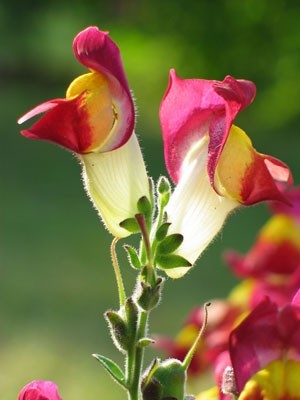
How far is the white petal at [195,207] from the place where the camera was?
0.66 meters

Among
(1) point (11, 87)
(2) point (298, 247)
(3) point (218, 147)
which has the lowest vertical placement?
(1) point (11, 87)

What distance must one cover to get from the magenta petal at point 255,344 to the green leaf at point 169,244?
0.09 m

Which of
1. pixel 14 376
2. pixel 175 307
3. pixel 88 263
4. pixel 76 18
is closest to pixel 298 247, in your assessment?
pixel 14 376

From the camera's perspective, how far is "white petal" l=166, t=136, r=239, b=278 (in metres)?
0.66

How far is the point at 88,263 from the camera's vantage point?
4.73m

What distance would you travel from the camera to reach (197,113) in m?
0.64

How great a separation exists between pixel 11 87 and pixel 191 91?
28.2ft

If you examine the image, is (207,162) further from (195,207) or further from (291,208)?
(291,208)

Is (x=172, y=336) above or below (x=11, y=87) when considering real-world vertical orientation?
above

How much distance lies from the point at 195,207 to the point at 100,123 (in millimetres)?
85

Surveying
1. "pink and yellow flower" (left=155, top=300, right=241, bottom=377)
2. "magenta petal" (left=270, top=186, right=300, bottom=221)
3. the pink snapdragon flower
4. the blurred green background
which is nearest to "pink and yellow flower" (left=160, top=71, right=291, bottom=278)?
→ the pink snapdragon flower

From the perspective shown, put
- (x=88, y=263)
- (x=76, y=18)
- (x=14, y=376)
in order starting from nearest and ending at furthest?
(x=14, y=376) → (x=88, y=263) → (x=76, y=18)

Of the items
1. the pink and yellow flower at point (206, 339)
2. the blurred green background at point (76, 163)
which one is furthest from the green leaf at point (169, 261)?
the blurred green background at point (76, 163)

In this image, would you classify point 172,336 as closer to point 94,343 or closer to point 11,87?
point 94,343
